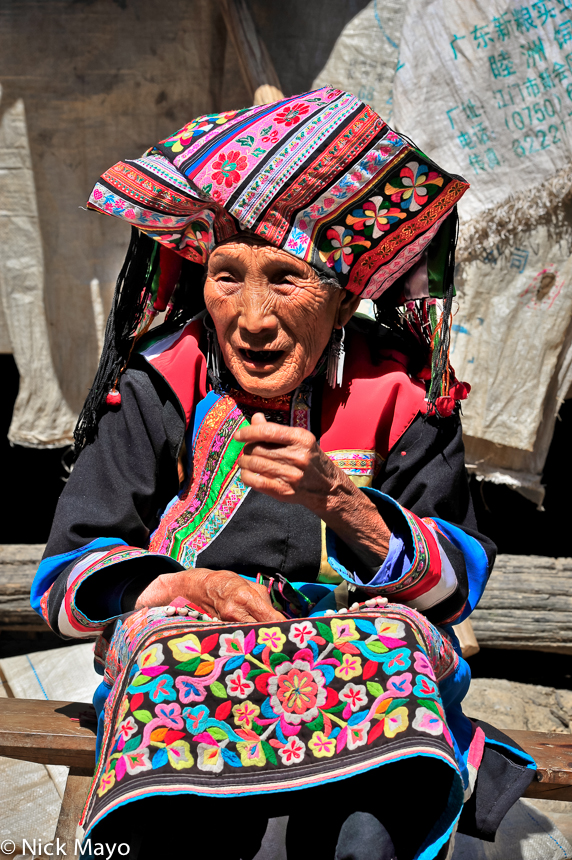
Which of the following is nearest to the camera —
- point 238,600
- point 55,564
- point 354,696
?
point 354,696

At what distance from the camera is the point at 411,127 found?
286 centimetres

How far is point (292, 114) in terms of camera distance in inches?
58.0

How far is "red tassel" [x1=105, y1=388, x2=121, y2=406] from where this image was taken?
1.60 meters

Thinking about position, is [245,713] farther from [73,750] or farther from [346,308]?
[346,308]

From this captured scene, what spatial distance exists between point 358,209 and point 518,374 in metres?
1.89

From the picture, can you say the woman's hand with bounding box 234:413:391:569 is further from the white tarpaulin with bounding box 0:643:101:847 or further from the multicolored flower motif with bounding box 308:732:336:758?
the white tarpaulin with bounding box 0:643:101:847

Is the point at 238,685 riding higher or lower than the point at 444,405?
lower

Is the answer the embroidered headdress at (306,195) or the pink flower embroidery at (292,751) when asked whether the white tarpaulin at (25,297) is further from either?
the pink flower embroidery at (292,751)

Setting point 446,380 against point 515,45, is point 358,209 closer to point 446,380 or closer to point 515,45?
point 446,380

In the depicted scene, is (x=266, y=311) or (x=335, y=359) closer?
(x=266, y=311)

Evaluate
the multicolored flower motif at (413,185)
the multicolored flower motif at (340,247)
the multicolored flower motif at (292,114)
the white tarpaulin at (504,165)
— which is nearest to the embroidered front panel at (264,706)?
the multicolored flower motif at (340,247)

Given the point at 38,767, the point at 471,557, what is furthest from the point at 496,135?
the point at 38,767

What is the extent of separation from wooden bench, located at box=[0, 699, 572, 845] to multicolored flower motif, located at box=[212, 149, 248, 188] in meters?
1.33

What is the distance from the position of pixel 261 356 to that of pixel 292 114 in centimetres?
49
